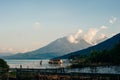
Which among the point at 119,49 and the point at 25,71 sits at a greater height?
the point at 119,49

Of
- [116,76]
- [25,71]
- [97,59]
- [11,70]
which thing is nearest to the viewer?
[116,76]

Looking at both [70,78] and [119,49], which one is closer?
[70,78]

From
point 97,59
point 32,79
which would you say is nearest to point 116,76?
point 32,79

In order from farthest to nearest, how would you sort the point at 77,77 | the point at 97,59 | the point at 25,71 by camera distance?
the point at 97,59, the point at 25,71, the point at 77,77

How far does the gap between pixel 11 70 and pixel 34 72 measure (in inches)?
427

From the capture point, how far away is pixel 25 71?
53781 millimetres

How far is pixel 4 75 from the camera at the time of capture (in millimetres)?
54219

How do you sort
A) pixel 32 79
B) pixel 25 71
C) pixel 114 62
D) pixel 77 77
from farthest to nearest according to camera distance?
pixel 114 62 < pixel 25 71 < pixel 32 79 < pixel 77 77

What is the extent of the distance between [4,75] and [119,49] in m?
34.4

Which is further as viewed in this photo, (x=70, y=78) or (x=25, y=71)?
(x=25, y=71)

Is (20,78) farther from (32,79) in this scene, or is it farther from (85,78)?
(85,78)

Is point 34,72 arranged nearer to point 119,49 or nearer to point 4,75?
point 4,75

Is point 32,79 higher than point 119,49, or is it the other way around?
point 119,49

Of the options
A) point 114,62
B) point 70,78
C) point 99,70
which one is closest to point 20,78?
point 70,78
